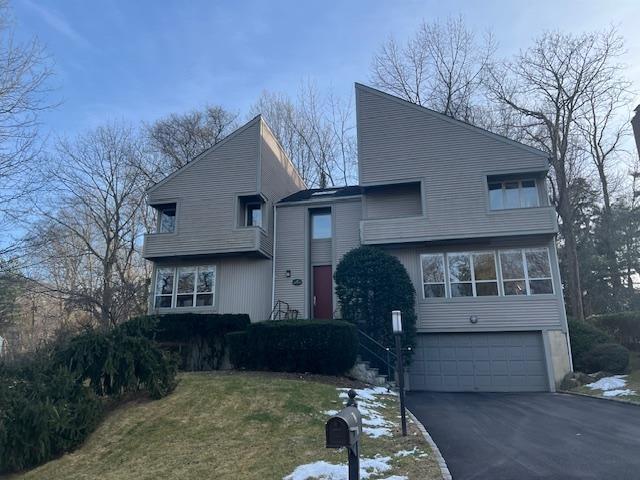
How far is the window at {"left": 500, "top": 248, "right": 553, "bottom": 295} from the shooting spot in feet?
47.3

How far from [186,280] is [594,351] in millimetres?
15104

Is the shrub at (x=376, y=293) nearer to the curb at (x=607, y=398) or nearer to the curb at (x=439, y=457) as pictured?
the curb at (x=607, y=398)

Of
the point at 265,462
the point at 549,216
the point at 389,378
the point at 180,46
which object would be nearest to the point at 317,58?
the point at 180,46

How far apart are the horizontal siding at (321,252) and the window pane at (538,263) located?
23.8 ft

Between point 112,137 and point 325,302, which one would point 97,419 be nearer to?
point 325,302

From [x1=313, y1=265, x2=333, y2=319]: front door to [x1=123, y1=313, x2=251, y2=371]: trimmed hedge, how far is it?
309 cm

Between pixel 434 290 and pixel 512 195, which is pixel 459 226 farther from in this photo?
pixel 512 195

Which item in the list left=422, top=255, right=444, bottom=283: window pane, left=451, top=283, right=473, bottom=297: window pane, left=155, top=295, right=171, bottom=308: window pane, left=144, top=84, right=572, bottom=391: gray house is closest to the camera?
left=144, top=84, right=572, bottom=391: gray house

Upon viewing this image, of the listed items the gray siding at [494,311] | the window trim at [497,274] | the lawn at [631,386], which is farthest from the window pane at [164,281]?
the lawn at [631,386]

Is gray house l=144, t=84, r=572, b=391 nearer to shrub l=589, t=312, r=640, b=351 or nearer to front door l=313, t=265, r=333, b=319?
front door l=313, t=265, r=333, b=319

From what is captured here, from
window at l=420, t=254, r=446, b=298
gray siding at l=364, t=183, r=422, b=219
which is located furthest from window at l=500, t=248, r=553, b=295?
gray siding at l=364, t=183, r=422, b=219

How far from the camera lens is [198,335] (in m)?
14.8

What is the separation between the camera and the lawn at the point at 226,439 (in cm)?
614

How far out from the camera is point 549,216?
46.7ft
